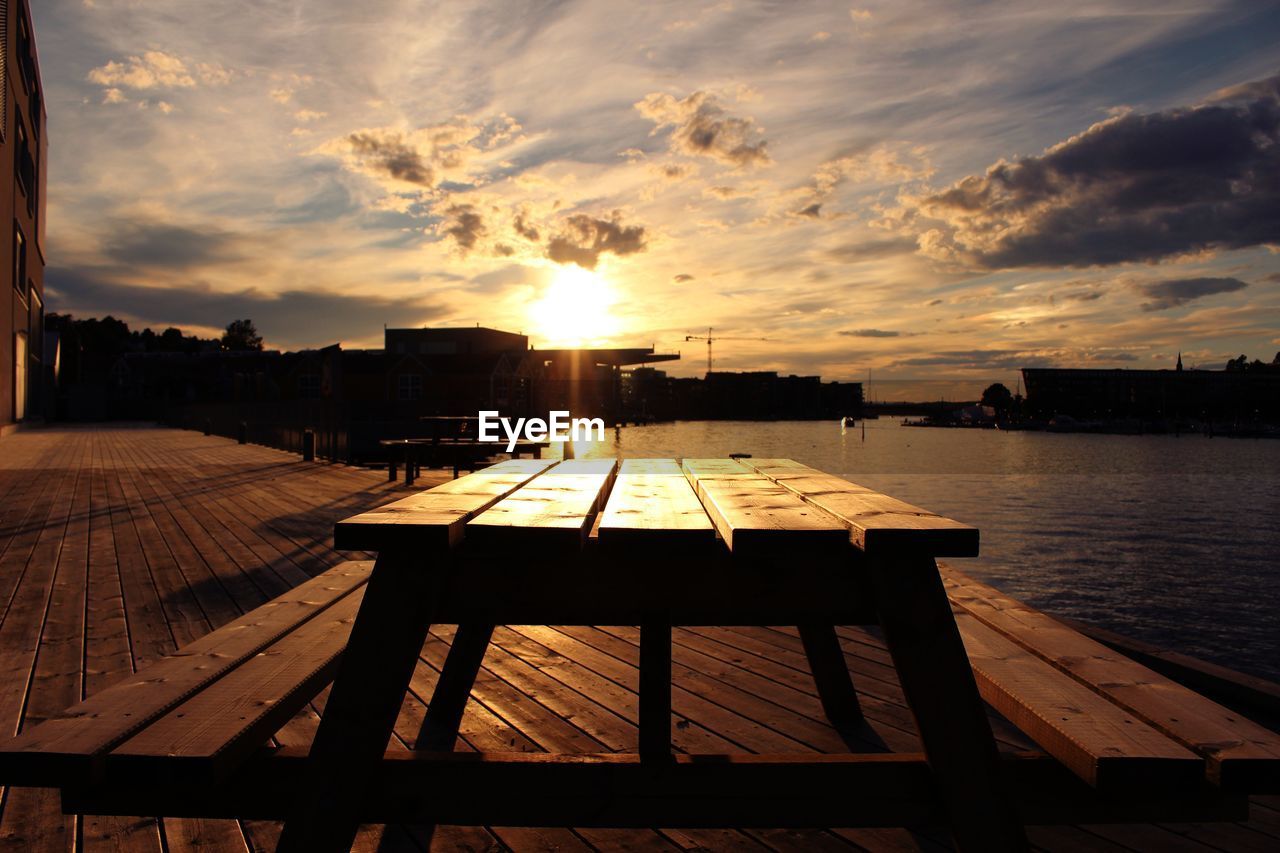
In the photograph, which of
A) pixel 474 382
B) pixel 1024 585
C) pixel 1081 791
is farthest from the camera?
pixel 474 382

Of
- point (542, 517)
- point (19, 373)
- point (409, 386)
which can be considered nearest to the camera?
point (542, 517)

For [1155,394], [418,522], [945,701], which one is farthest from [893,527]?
[1155,394]

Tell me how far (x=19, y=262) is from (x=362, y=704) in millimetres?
35464

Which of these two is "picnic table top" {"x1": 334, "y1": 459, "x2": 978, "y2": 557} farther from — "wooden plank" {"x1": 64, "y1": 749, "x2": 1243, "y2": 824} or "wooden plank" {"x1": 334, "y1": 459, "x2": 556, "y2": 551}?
"wooden plank" {"x1": 64, "y1": 749, "x2": 1243, "y2": 824}

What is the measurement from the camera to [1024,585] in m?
15.5

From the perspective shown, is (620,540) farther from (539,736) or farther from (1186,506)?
(1186,506)

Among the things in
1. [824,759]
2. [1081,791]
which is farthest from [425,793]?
[1081,791]

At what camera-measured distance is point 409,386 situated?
165ft

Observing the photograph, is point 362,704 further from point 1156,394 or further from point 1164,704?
point 1156,394

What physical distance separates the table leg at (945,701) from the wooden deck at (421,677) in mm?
872

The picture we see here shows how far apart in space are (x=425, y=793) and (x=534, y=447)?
39.9 feet

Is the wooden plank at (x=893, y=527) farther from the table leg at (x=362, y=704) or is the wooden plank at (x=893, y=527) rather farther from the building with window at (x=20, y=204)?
the building with window at (x=20, y=204)

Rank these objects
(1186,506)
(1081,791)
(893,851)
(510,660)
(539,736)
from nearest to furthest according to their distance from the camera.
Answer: (1081,791) < (893,851) < (539,736) < (510,660) < (1186,506)

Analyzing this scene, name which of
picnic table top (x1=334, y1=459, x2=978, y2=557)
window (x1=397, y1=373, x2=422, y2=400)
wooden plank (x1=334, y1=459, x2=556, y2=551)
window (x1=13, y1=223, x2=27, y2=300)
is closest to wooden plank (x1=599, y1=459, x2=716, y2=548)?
picnic table top (x1=334, y1=459, x2=978, y2=557)
